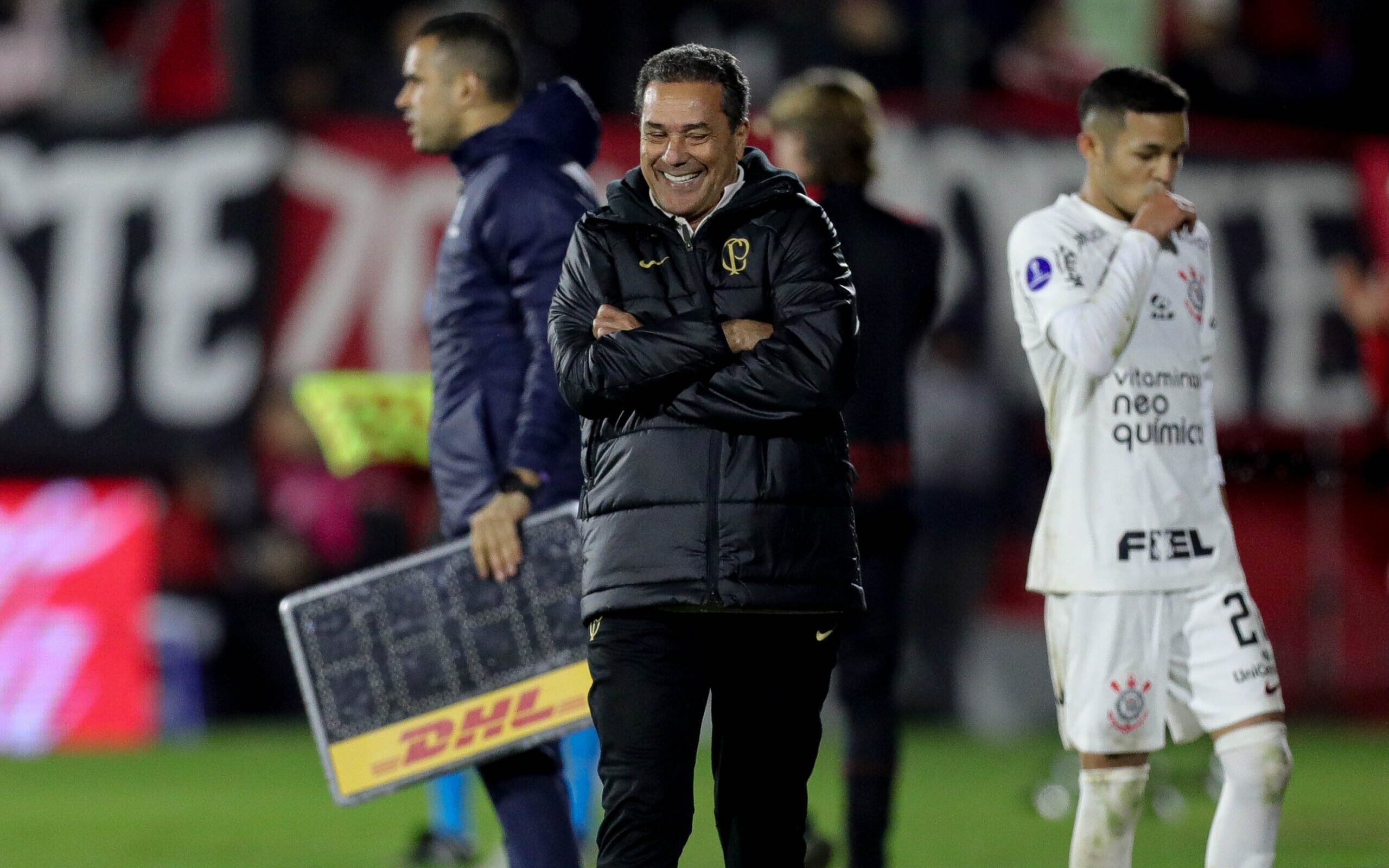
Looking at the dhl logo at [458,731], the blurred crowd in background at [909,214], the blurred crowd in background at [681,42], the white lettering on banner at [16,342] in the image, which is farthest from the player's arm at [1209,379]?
the white lettering on banner at [16,342]

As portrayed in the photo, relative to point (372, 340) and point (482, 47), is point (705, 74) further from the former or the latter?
point (372, 340)

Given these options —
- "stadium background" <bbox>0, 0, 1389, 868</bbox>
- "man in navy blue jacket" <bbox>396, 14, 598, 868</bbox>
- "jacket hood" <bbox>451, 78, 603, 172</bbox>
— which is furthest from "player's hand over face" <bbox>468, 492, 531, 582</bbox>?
"stadium background" <bbox>0, 0, 1389, 868</bbox>

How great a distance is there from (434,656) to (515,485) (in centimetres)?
44

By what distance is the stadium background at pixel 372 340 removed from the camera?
10.7m

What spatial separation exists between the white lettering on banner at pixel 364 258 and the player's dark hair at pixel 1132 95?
614cm

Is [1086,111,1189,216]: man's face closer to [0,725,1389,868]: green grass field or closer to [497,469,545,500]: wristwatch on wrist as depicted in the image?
[497,469,545,500]: wristwatch on wrist

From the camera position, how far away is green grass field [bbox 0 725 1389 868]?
7.12 meters

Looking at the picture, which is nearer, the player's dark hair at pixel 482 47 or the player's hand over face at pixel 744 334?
the player's hand over face at pixel 744 334

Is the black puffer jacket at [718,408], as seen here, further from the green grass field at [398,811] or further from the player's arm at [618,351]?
the green grass field at [398,811]

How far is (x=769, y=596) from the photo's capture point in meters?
3.92

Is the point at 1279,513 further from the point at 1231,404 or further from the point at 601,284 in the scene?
the point at 601,284

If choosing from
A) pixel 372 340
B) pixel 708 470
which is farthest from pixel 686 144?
pixel 372 340

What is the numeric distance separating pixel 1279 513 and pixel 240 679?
18.0 feet

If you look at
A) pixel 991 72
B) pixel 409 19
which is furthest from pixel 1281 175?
pixel 409 19
